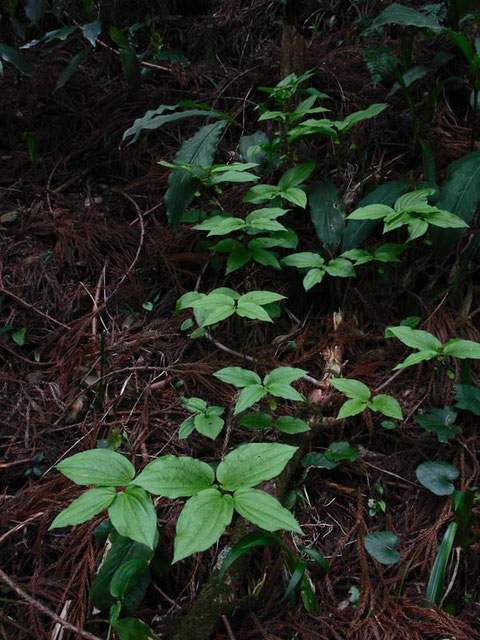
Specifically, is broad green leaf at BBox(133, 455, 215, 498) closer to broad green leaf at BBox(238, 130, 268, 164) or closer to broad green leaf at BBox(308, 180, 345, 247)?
broad green leaf at BBox(308, 180, 345, 247)

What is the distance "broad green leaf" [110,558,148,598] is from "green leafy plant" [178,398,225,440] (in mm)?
329

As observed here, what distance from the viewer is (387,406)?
1382mm

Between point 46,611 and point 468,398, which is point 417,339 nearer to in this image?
point 468,398

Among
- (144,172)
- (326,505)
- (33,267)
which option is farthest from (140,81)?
(326,505)

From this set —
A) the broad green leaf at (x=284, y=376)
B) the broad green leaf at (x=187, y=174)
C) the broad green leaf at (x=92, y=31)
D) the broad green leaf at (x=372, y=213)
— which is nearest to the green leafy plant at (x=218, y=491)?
the broad green leaf at (x=284, y=376)

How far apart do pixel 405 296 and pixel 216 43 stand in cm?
206

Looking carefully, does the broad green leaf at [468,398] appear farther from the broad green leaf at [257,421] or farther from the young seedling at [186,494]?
the young seedling at [186,494]

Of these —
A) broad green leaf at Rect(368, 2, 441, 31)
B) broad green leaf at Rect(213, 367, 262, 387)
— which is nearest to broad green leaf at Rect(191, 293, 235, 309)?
broad green leaf at Rect(213, 367, 262, 387)

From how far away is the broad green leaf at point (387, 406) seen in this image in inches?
53.6

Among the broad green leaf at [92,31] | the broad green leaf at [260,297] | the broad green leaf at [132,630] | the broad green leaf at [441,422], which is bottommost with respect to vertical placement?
the broad green leaf at [441,422]

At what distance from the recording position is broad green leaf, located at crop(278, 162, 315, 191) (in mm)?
2006

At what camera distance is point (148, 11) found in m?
3.22

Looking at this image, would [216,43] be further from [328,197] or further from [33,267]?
[33,267]

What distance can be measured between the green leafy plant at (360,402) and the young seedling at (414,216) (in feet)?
1.66
